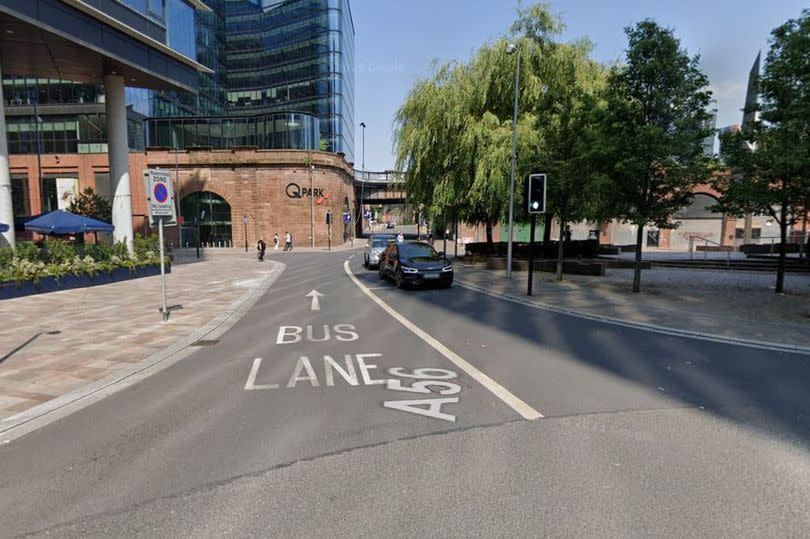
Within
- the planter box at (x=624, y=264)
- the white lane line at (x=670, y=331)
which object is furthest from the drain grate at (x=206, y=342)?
the planter box at (x=624, y=264)

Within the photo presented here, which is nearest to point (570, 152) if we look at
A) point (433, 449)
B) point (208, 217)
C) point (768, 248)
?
point (433, 449)

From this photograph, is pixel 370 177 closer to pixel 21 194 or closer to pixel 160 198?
pixel 21 194

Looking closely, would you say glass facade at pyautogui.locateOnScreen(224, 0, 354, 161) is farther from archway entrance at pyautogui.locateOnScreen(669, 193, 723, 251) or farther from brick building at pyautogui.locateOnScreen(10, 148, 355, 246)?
archway entrance at pyautogui.locateOnScreen(669, 193, 723, 251)

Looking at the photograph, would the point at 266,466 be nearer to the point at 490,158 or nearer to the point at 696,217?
the point at 490,158

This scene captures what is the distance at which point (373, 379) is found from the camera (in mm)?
5941

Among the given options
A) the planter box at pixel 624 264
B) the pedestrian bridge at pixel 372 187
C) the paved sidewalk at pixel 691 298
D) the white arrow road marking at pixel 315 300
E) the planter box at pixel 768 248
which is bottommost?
the white arrow road marking at pixel 315 300

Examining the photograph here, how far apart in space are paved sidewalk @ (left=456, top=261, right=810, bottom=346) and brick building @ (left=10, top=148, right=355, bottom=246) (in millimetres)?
30279

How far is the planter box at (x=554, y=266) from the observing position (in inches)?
730

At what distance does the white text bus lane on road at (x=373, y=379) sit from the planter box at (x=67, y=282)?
35.8 feet

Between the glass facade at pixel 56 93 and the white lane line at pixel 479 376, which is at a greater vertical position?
the glass facade at pixel 56 93

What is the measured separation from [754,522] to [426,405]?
2894mm

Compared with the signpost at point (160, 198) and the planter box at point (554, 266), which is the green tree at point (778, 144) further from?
the signpost at point (160, 198)

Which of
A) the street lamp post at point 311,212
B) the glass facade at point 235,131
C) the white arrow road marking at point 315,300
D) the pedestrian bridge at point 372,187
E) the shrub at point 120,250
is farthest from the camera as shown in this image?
the pedestrian bridge at point 372,187

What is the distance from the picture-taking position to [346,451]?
3990 mm
